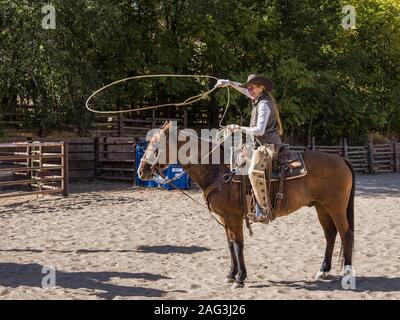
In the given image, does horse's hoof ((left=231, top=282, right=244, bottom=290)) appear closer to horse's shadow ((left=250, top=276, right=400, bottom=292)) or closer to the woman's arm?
horse's shadow ((left=250, top=276, right=400, bottom=292))

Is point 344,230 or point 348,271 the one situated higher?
point 344,230

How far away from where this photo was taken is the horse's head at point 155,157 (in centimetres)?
547

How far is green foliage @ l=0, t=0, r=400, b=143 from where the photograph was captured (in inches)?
715

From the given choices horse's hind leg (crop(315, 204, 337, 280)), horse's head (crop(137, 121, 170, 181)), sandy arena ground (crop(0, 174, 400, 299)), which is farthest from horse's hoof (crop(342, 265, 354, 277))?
horse's head (crop(137, 121, 170, 181))

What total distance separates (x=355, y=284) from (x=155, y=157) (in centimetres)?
252

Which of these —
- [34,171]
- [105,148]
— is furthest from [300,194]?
[105,148]

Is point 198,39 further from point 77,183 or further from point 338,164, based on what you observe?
point 338,164

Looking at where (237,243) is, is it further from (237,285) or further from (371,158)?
(371,158)

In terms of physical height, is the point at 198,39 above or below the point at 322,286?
above

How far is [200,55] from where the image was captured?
23891 mm

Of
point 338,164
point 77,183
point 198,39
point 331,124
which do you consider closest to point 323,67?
point 331,124

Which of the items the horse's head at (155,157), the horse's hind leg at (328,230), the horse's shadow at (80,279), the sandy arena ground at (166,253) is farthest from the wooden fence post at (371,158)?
the horse's head at (155,157)
